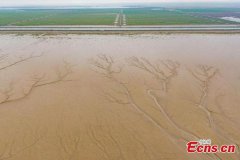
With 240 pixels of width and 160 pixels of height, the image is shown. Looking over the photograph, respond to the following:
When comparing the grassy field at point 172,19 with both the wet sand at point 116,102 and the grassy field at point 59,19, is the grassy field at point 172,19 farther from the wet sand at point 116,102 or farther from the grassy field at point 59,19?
the wet sand at point 116,102

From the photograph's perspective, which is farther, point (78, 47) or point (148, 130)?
point (78, 47)

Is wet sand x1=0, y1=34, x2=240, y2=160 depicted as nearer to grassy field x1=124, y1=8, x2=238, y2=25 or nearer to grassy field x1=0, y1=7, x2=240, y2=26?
grassy field x1=124, y1=8, x2=238, y2=25

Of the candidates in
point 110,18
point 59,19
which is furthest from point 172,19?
point 59,19

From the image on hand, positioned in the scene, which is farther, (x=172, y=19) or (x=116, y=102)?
(x=172, y=19)

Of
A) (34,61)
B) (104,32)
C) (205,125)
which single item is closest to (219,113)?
(205,125)

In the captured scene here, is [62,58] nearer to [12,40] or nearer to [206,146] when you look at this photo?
[12,40]

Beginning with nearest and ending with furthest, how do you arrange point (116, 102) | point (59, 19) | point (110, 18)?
point (116, 102), point (59, 19), point (110, 18)

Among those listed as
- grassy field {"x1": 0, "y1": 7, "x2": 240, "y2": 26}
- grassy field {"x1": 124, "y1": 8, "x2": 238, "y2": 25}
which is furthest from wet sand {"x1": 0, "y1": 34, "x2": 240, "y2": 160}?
grassy field {"x1": 0, "y1": 7, "x2": 240, "y2": 26}

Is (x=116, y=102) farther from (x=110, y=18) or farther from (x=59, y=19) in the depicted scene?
(x=59, y=19)

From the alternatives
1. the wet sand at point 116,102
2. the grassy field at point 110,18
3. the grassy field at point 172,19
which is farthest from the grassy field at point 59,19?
the wet sand at point 116,102
